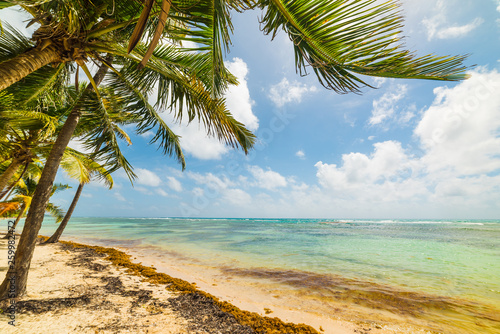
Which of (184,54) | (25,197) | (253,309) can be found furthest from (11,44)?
(25,197)

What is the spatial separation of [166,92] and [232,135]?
1.52 metres

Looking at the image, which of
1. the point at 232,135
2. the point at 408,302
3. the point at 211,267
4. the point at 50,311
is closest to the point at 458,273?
the point at 408,302

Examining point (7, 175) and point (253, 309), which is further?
point (7, 175)

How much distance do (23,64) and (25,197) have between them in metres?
12.1

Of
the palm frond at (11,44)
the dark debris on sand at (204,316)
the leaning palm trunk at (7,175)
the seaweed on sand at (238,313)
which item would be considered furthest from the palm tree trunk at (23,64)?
the leaning palm trunk at (7,175)

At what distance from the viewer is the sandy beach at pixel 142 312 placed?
2.97 metres

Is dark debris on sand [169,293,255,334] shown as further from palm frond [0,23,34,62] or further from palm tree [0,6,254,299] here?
palm frond [0,23,34,62]

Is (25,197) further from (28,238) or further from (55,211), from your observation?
(28,238)

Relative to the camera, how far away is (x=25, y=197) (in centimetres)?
998

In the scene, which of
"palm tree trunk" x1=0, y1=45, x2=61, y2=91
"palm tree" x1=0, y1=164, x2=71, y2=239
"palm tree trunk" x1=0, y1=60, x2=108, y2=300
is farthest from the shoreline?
"palm tree" x1=0, y1=164, x2=71, y2=239

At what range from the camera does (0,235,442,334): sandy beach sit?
2.97m

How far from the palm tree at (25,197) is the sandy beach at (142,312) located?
21.3 feet

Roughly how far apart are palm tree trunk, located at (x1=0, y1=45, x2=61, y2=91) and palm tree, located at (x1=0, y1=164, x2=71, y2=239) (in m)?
9.04

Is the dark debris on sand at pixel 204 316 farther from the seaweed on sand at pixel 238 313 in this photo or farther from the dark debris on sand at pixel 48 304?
the dark debris on sand at pixel 48 304
